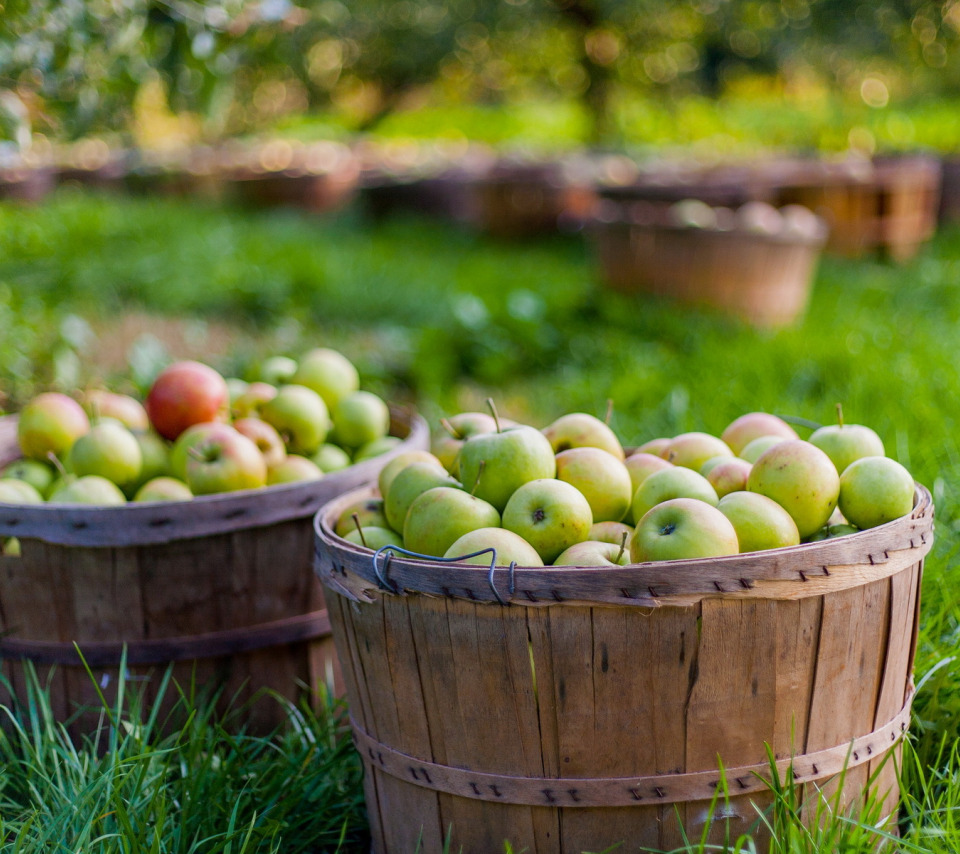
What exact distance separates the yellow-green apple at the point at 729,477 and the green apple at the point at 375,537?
2.07ft

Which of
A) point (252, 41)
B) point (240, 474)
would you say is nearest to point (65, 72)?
point (252, 41)

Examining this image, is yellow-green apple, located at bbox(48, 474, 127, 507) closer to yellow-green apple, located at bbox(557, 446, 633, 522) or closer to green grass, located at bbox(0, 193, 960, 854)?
green grass, located at bbox(0, 193, 960, 854)

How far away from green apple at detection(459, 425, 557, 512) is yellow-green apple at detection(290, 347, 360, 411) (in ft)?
3.26

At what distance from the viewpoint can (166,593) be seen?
2121 millimetres

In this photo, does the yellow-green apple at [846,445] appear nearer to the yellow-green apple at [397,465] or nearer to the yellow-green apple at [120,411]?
the yellow-green apple at [397,465]

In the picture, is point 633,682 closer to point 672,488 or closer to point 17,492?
point 672,488

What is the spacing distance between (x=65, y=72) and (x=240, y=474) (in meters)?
1.59

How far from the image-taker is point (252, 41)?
3.00m

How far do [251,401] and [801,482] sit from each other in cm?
155

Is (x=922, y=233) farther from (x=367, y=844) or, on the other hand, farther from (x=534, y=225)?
(x=367, y=844)

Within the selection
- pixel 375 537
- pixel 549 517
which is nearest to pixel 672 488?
pixel 549 517

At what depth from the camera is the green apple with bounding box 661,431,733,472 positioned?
6.82 feet

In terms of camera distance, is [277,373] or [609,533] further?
[277,373]

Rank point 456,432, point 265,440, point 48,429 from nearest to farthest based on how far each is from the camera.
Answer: point 456,432 < point 265,440 < point 48,429
